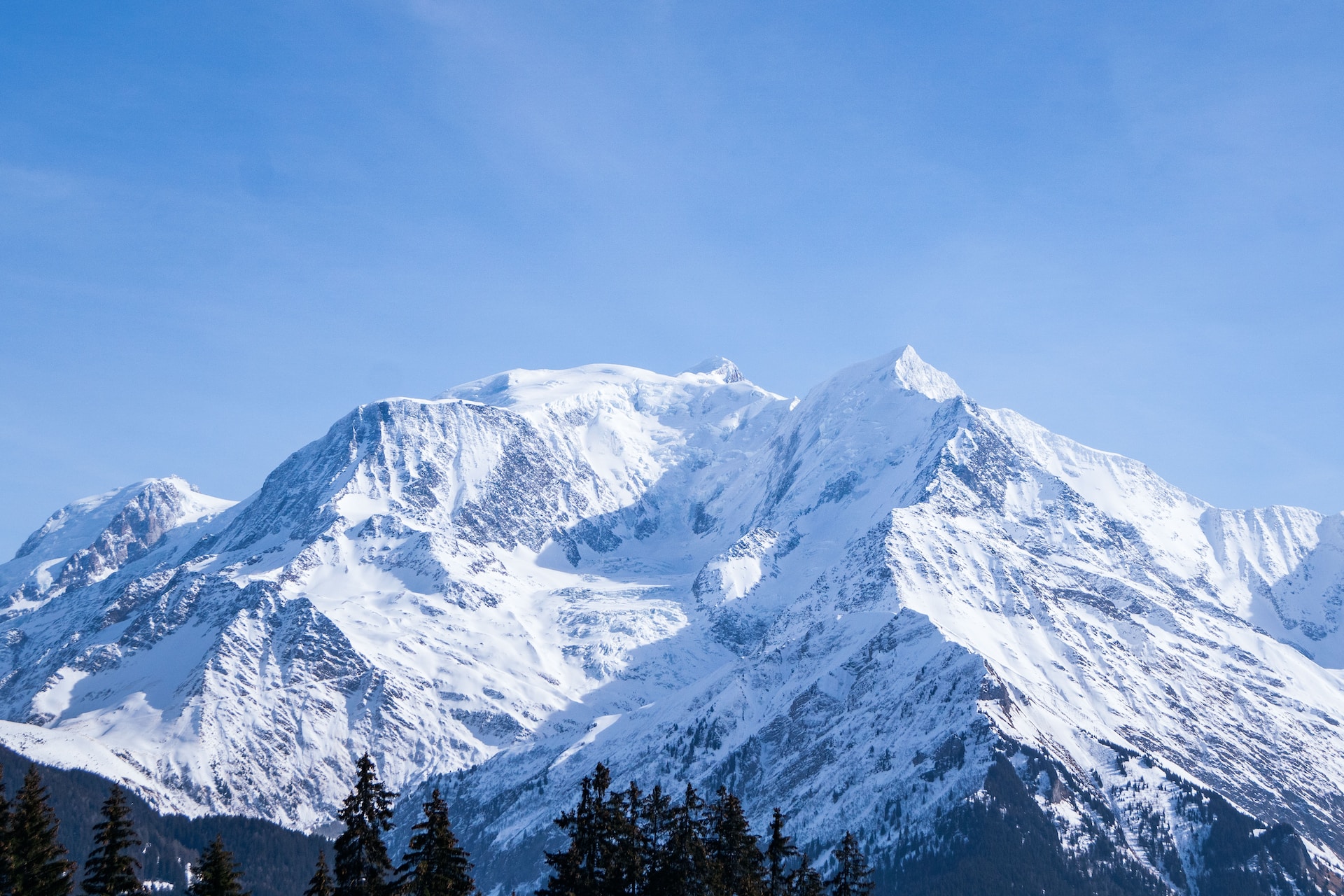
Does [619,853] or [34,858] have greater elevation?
[34,858]

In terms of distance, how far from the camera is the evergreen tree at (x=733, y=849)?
8069 centimetres

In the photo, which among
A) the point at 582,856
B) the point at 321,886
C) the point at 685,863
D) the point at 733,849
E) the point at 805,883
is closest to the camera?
the point at 321,886

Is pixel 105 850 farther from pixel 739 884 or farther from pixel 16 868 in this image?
pixel 739 884

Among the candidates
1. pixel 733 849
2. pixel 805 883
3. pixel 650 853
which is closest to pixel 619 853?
pixel 650 853

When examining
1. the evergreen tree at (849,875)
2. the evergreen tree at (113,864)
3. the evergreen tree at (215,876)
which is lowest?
the evergreen tree at (849,875)

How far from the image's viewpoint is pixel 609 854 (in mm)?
77938

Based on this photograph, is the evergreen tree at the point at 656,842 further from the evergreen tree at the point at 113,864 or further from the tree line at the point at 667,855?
the evergreen tree at the point at 113,864

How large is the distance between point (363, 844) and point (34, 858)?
1916 centimetres

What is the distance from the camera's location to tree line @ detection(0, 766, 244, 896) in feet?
236

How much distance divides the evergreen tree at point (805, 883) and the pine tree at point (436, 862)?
2119 centimetres

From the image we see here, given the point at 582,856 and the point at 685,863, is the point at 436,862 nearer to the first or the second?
the point at 582,856

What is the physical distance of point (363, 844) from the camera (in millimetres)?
69875

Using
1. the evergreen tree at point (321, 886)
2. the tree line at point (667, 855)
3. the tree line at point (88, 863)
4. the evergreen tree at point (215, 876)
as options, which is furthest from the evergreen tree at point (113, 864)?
the tree line at point (667, 855)

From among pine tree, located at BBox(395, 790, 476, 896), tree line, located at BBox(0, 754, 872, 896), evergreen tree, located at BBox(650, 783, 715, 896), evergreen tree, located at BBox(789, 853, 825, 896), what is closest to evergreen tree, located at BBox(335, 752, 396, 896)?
tree line, located at BBox(0, 754, 872, 896)
